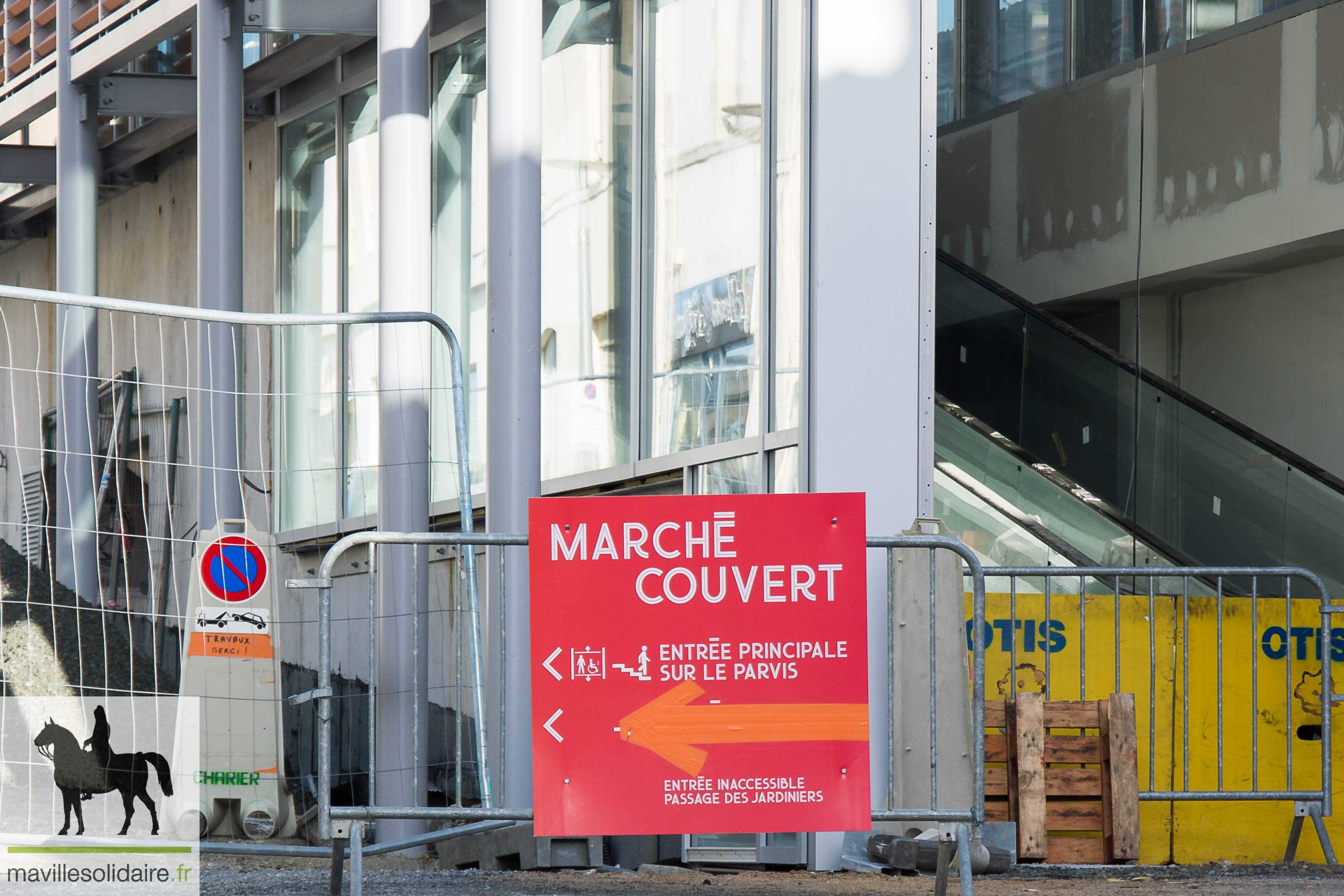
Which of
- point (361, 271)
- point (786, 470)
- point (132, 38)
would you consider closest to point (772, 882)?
point (786, 470)

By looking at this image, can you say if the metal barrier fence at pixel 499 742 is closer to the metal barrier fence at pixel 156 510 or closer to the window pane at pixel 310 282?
the metal barrier fence at pixel 156 510

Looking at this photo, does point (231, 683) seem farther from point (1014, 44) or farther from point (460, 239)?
point (1014, 44)

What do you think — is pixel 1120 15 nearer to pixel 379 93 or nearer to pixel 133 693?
pixel 379 93

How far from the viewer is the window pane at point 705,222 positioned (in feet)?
27.4

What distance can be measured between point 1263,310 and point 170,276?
1148 centimetres

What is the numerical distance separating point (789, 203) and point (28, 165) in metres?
12.4

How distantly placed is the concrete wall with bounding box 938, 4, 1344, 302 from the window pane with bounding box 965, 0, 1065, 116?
0.31 m

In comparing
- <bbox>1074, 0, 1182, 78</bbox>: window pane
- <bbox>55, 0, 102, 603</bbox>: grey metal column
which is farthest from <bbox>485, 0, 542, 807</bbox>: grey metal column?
<bbox>1074, 0, 1182, 78</bbox>: window pane

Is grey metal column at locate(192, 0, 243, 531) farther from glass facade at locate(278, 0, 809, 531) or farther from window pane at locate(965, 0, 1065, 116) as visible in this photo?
window pane at locate(965, 0, 1065, 116)

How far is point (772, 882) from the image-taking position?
6809 millimetres

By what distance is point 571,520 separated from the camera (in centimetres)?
512

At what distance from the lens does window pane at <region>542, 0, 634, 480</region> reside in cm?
977

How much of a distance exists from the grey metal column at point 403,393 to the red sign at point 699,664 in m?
1.01

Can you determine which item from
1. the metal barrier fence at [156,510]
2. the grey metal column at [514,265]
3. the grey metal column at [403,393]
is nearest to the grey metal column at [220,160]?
the metal barrier fence at [156,510]
